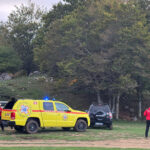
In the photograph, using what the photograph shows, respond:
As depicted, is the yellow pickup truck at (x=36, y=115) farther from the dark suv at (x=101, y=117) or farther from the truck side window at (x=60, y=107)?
the dark suv at (x=101, y=117)

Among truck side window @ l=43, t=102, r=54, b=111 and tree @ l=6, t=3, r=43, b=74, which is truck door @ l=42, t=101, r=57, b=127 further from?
tree @ l=6, t=3, r=43, b=74

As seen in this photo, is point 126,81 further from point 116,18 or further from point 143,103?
point 143,103

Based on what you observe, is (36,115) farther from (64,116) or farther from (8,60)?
(8,60)

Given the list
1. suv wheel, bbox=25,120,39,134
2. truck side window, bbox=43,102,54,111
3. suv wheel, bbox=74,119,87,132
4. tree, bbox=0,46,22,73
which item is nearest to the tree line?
tree, bbox=0,46,22,73

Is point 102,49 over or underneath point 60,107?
over

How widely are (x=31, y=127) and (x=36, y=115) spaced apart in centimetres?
71

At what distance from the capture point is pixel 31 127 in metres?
19.3

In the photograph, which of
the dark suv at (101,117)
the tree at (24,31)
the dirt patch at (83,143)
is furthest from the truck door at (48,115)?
the tree at (24,31)

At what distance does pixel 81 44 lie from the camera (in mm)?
32938

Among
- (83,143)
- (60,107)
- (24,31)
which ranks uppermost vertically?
(24,31)

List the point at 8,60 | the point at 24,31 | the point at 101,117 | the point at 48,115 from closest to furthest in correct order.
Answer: the point at 48,115
the point at 101,117
the point at 8,60
the point at 24,31

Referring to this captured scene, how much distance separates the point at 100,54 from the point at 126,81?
12.5 ft

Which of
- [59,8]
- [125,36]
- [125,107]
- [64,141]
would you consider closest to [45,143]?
[64,141]

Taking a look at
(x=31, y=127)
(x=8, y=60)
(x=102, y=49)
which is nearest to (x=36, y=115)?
(x=31, y=127)
